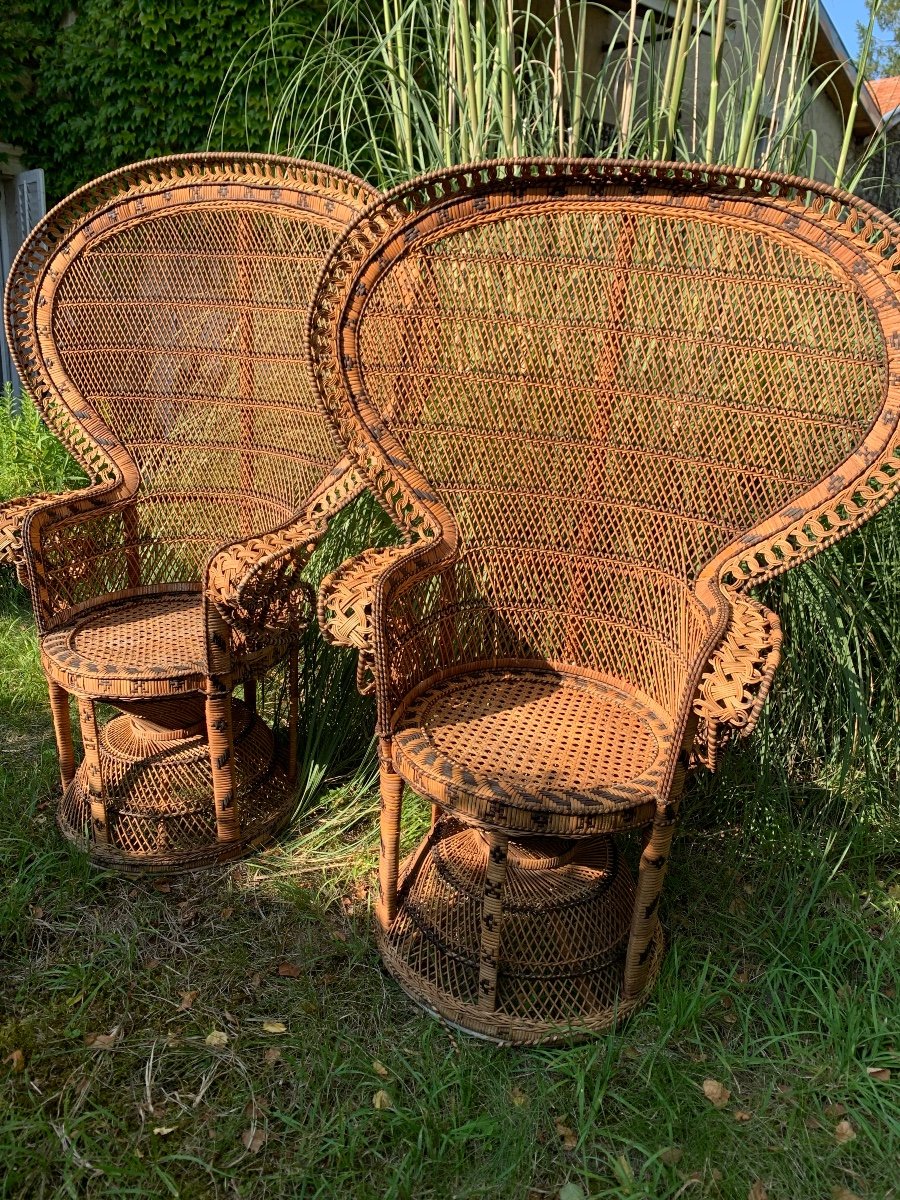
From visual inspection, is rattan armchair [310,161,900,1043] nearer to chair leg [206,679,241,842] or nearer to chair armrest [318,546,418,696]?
chair armrest [318,546,418,696]

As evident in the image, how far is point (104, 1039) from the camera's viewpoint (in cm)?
176

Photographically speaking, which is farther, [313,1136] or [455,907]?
[455,907]

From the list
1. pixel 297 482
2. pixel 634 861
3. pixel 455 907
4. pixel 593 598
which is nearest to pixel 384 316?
pixel 297 482

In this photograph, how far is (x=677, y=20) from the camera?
2.11 m

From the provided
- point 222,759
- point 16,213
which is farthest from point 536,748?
point 16,213

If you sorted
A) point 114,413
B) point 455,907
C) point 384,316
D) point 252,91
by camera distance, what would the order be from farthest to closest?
point 252,91 < point 114,413 < point 384,316 < point 455,907

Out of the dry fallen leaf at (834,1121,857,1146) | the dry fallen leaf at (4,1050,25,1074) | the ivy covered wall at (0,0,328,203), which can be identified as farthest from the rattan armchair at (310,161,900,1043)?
the ivy covered wall at (0,0,328,203)

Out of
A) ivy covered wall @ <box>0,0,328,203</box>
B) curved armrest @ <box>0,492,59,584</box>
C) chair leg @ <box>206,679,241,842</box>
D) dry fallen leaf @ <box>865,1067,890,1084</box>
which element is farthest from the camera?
ivy covered wall @ <box>0,0,328,203</box>

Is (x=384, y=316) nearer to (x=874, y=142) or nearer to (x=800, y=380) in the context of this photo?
(x=800, y=380)

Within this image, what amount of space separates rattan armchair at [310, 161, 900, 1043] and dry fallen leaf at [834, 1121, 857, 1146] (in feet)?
1.32

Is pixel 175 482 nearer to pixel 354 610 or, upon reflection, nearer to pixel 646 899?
pixel 354 610

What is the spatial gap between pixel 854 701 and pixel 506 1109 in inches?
53.3

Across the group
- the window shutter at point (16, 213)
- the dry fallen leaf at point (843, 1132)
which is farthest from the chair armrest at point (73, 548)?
the window shutter at point (16, 213)

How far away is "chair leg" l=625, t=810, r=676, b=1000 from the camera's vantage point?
5.49 feet
